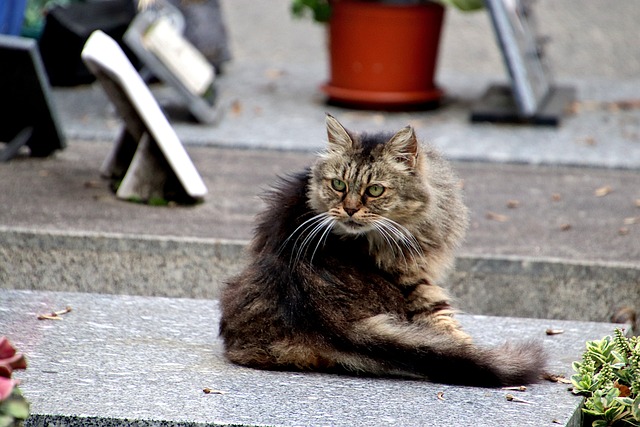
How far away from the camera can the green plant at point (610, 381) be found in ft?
9.80

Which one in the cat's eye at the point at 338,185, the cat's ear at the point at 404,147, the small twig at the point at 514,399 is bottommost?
the small twig at the point at 514,399

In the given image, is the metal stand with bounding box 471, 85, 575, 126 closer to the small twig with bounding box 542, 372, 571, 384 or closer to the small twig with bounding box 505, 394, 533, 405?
the small twig with bounding box 542, 372, 571, 384

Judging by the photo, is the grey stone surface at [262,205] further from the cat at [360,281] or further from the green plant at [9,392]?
the green plant at [9,392]

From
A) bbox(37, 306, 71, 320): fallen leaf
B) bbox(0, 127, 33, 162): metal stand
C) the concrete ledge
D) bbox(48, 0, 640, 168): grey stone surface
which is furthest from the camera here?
bbox(48, 0, 640, 168): grey stone surface

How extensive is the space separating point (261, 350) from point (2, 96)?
3141 mm

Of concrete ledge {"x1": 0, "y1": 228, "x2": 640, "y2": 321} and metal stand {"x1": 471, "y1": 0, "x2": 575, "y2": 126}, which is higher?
concrete ledge {"x1": 0, "y1": 228, "x2": 640, "y2": 321}

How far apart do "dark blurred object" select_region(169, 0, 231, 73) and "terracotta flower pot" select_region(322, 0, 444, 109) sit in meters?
1.14

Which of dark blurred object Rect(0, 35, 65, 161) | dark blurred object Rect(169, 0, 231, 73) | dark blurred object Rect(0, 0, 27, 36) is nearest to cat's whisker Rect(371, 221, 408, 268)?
dark blurred object Rect(0, 35, 65, 161)

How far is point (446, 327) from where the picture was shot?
324cm

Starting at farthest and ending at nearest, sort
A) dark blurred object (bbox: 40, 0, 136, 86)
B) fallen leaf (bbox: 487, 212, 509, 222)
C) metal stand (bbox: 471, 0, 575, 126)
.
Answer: dark blurred object (bbox: 40, 0, 136, 86) < metal stand (bbox: 471, 0, 575, 126) < fallen leaf (bbox: 487, 212, 509, 222)

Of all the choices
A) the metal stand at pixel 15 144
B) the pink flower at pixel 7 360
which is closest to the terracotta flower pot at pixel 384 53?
the metal stand at pixel 15 144

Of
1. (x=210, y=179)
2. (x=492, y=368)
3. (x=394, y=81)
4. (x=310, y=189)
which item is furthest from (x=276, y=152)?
(x=492, y=368)

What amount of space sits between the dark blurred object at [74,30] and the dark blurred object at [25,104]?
193cm

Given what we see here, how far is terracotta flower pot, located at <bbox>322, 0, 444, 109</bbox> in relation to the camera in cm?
718
